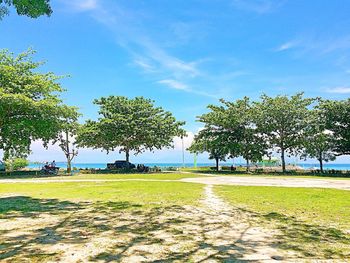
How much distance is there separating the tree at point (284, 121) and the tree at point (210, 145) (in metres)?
6.49

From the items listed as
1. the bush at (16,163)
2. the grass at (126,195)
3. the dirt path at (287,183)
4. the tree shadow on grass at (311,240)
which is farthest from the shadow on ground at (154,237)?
the bush at (16,163)

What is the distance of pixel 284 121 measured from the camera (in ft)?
159

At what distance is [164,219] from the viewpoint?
372 inches

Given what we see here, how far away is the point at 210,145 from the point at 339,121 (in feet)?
61.7

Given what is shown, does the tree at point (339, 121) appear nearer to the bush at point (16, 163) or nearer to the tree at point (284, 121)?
the tree at point (284, 121)

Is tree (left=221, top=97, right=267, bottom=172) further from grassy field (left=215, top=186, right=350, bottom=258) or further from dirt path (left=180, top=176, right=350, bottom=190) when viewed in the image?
grassy field (left=215, top=186, right=350, bottom=258)

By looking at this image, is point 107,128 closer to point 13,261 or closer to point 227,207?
point 227,207

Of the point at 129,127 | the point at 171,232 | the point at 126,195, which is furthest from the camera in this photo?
the point at 129,127

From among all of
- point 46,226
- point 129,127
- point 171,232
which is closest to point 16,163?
point 129,127

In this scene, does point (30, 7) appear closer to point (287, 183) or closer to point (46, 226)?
point (46, 226)

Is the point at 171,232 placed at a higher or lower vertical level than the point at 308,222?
higher

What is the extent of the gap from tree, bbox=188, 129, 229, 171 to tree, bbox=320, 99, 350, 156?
50.5ft

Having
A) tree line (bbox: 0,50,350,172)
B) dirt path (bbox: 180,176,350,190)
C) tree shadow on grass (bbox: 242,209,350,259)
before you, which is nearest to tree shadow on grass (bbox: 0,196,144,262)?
tree shadow on grass (bbox: 242,209,350,259)

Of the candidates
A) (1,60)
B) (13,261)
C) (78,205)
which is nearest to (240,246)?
(13,261)
